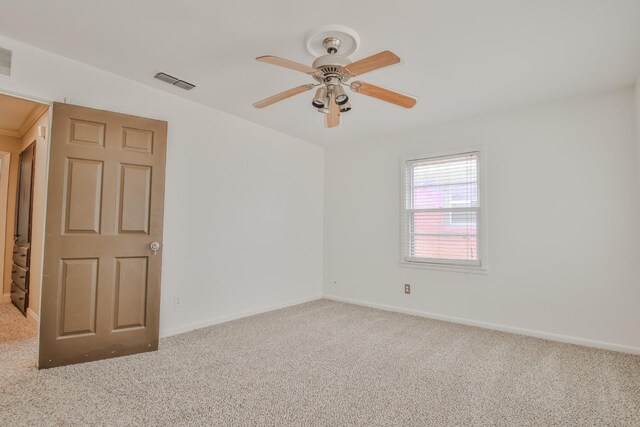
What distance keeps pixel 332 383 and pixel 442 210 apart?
2553mm

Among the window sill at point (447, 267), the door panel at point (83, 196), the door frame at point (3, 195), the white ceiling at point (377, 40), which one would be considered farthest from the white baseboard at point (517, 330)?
the door frame at point (3, 195)

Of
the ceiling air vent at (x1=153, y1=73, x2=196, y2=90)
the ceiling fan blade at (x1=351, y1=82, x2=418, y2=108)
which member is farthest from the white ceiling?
the ceiling fan blade at (x1=351, y1=82, x2=418, y2=108)

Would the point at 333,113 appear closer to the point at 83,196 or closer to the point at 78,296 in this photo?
the point at 83,196

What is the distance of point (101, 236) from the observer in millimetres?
2725

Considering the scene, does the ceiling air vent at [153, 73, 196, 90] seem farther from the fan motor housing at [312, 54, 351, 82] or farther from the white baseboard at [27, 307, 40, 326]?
the white baseboard at [27, 307, 40, 326]

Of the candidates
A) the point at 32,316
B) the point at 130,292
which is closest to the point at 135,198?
the point at 130,292

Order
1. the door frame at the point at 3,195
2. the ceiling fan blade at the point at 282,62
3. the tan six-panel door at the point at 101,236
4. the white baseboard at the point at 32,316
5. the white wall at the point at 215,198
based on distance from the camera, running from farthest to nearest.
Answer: the door frame at the point at 3,195, the white baseboard at the point at 32,316, the white wall at the point at 215,198, the tan six-panel door at the point at 101,236, the ceiling fan blade at the point at 282,62

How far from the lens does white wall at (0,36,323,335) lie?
2.78 meters

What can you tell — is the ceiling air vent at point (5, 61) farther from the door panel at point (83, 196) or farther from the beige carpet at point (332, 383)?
the beige carpet at point (332, 383)

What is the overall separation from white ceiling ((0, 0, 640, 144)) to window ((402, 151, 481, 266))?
92cm

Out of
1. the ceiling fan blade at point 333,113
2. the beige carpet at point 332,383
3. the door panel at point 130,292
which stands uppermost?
the ceiling fan blade at point 333,113

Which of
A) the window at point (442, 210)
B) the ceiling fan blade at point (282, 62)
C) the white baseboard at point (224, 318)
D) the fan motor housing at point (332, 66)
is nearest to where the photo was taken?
the ceiling fan blade at point (282, 62)

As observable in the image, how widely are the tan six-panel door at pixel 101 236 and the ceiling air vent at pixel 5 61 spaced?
34 centimetres

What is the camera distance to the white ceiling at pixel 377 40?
6.65ft
